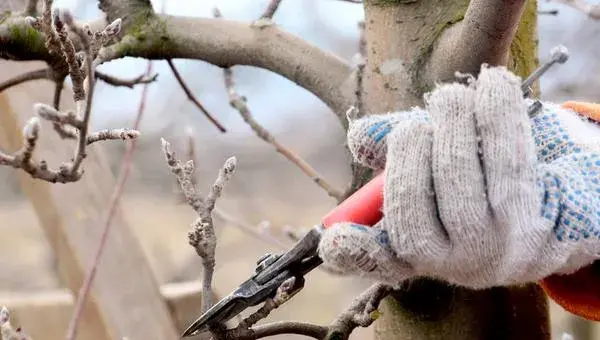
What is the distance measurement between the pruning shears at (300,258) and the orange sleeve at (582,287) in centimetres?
15

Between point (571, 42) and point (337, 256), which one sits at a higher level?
point (337, 256)

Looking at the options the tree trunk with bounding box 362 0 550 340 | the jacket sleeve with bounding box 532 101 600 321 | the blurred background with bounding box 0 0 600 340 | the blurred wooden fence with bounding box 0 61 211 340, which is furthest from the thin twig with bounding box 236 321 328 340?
the blurred background with bounding box 0 0 600 340

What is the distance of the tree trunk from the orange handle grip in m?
0.31

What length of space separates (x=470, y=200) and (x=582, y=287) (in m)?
0.26

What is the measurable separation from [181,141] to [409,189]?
3105 mm

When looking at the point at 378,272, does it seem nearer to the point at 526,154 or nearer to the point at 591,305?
the point at 526,154

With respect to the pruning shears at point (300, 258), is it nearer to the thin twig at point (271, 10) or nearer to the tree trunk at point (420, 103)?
the tree trunk at point (420, 103)

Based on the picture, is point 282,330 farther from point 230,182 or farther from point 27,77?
point 230,182

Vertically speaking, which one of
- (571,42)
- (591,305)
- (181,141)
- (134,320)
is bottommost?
(181,141)

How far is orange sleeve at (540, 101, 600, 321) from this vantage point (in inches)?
28.3

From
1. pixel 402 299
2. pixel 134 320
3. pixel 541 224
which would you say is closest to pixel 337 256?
pixel 541 224

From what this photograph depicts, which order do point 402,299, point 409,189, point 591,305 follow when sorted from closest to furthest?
point 409,189
point 591,305
point 402,299

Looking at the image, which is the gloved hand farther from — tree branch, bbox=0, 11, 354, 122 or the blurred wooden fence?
the blurred wooden fence

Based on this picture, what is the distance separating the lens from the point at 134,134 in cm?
59
